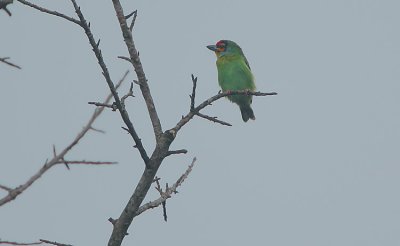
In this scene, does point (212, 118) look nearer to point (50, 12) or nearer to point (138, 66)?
point (138, 66)

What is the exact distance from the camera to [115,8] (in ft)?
13.9

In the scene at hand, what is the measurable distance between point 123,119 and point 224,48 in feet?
21.9

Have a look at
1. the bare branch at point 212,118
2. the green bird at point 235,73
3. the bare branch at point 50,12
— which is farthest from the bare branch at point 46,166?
the green bird at point 235,73

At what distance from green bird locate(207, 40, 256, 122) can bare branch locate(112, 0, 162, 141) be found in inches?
210

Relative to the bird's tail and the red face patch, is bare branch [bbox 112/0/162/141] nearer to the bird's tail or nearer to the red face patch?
the bird's tail

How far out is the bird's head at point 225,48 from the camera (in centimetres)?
1029

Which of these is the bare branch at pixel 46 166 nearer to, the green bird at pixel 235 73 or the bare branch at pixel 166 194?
the bare branch at pixel 166 194

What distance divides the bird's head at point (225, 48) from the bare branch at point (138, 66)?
6.06 m

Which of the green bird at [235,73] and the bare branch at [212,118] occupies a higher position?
the green bird at [235,73]

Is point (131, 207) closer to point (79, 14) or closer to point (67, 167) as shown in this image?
point (79, 14)

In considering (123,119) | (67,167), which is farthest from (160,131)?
(67,167)

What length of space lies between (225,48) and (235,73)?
0.73 metres

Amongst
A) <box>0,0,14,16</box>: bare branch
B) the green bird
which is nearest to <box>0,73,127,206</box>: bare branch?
<box>0,0,14,16</box>: bare branch

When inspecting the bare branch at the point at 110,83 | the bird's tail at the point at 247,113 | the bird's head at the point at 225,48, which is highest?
the bird's head at the point at 225,48
